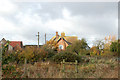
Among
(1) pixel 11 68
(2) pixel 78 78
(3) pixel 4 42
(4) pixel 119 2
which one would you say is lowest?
(2) pixel 78 78

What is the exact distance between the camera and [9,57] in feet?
18.0

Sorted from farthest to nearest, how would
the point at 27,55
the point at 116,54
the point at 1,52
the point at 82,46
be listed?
the point at 82,46
the point at 116,54
the point at 27,55
the point at 1,52

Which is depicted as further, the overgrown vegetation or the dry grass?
the dry grass

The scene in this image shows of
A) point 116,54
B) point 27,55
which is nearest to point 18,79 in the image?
point 27,55

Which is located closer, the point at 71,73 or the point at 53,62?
the point at 71,73

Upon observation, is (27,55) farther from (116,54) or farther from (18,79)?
(116,54)

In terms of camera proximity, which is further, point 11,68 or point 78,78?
point 78,78

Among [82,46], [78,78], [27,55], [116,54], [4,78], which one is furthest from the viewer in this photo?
[82,46]

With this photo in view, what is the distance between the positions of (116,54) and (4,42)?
13.9m

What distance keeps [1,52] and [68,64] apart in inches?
249

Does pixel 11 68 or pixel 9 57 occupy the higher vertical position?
pixel 9 57

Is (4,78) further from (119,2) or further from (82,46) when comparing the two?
(82,46)

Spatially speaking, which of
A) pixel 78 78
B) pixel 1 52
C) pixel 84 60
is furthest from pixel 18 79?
pixel 84 60

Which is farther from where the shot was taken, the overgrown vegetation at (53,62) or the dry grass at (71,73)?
the dry grass at (71,73)
